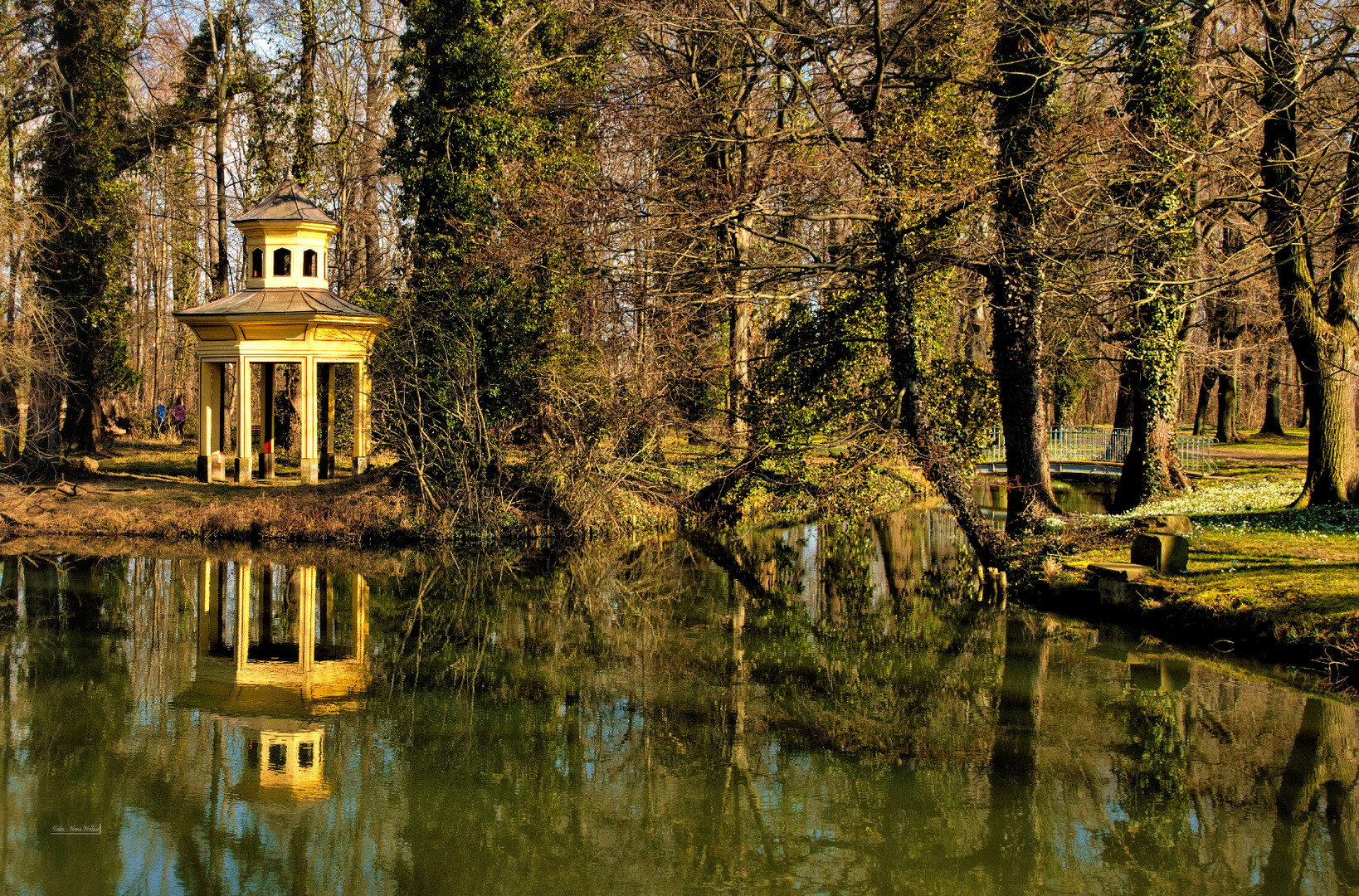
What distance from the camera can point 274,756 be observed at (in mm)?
7742

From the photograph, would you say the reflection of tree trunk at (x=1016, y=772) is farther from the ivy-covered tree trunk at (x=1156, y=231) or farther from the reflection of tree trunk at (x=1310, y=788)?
the ivy-covered tree trunk at (x=1156, y=231)

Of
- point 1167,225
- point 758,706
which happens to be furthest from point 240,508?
point 1167,225

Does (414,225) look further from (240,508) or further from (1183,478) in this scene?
(1183,478)

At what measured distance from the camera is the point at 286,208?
21156mm

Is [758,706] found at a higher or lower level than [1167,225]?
Result: lower

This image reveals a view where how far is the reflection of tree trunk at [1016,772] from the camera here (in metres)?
6.18

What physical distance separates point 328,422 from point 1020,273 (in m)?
15.0

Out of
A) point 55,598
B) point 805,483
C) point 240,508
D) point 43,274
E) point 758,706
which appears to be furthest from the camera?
point 43,274

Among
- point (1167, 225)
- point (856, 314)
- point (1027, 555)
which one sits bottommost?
point (1027, 555)

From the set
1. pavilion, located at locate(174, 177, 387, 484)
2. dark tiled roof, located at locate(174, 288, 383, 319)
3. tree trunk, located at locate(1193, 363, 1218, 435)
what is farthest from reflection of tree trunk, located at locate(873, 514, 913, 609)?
tree trunk, located at locate(1193, 363, 1218, 435)

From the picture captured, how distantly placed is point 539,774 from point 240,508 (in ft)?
39.8

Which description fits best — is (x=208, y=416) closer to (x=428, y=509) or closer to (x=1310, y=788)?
(x=428, y=509)

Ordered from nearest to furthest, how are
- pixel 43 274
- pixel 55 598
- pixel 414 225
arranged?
pixel 55 598 < pixel 414 225 < pixel 43 274

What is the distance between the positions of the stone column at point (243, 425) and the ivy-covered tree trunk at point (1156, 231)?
15440mm
